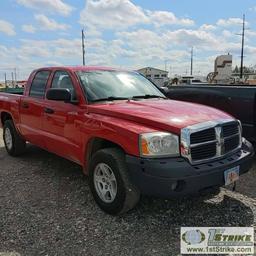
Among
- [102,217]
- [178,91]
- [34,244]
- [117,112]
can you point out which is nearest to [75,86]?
[117,112]

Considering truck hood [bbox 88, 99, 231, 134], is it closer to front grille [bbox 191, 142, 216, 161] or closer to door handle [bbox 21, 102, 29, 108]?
front grille [bbox 191, 142, 216, 161]

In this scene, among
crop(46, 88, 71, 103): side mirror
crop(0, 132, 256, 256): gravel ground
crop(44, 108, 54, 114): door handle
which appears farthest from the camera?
crop(44, 108, 54, 114): door handle

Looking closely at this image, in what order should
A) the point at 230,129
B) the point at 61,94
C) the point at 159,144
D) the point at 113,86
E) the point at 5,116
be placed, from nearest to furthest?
the point at 159,144, the point at 230,129, the point at 61,94, the point at 113,86, the point at 5,116

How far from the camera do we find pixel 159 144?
368 cm

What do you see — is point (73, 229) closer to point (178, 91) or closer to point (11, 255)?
point (11, 255)

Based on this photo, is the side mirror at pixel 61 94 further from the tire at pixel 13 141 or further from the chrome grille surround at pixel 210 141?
the tire at pixel 13 141

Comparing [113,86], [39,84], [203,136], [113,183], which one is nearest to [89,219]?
[113,183]

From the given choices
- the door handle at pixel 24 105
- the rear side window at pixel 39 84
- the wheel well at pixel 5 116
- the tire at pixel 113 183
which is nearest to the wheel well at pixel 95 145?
the tire at pixel 113 183

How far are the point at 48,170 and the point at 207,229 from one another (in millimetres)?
3209

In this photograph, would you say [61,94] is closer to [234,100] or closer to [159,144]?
[159,144]

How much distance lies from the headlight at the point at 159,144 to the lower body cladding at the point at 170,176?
7cm

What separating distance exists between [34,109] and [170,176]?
3.23 metres

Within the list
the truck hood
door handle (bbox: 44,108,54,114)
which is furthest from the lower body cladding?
door handle (bbox: 44,108,54,114)

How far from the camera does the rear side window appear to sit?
19.5 feet
